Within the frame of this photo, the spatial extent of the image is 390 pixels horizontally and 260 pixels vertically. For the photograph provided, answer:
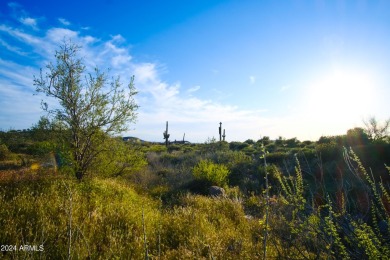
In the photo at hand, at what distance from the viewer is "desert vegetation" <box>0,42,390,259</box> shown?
107 inches

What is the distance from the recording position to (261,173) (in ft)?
47.1

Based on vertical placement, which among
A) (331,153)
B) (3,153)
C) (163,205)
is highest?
(331,153)

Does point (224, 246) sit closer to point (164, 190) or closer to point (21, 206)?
point (21, 206)

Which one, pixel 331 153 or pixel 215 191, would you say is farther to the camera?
pixel 331 153

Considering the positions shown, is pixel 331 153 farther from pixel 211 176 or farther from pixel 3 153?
pixel 3 153

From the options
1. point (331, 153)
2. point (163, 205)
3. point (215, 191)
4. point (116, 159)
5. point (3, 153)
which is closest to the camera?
point (163, 205)

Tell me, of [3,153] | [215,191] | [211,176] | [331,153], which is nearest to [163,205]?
[215,191]

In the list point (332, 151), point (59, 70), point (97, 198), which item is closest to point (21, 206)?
point (97, 198)

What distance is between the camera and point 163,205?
8969 mm

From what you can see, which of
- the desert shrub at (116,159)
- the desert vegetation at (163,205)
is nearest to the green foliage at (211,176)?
the desert vegetation at (163,205)

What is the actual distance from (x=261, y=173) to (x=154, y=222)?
9.14 m

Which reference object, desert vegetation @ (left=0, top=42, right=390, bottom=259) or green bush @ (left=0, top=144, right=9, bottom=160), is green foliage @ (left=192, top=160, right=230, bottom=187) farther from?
green bush @ (left=0, top=144, right=9, bottom=160)

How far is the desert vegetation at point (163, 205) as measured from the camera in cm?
272

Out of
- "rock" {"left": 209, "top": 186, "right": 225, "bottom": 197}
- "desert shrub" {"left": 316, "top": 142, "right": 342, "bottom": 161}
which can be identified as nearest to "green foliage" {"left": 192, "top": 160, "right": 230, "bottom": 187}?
"rock" {"left": 209, "top": 186, "right": 225, "bottom": 197}
